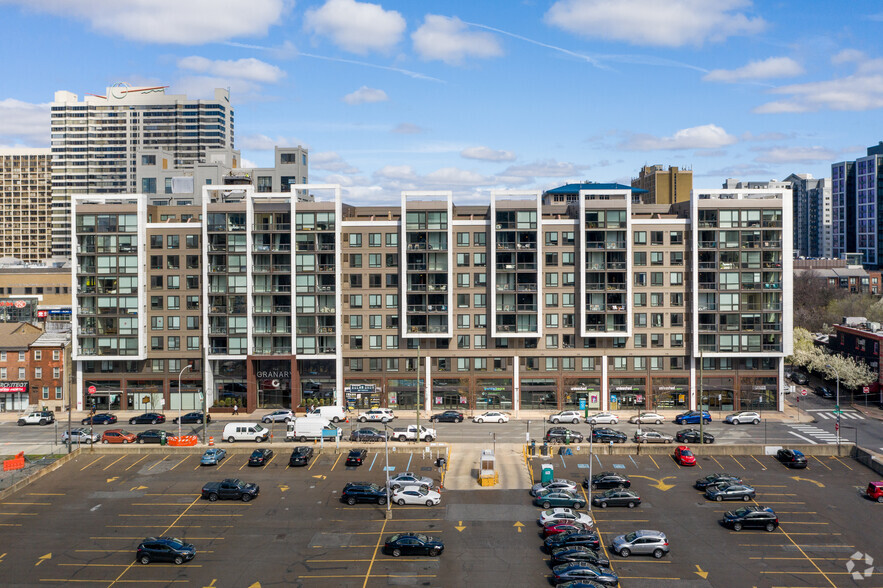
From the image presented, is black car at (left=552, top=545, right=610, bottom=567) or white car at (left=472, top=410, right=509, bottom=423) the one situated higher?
white car at (left=472, top=410, right=509, bottom=423)

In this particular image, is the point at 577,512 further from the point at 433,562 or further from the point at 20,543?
the point at 20,543

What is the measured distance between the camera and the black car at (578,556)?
51.4 meters

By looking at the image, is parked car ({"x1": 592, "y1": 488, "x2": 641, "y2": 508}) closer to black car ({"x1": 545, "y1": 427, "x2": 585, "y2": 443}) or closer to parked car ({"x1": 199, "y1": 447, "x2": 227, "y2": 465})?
black car ({"x1": 545, "y1": 427, "x2": 585, "y2": 443})

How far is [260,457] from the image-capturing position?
78.2 meters

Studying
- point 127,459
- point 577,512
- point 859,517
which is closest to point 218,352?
point 127,459

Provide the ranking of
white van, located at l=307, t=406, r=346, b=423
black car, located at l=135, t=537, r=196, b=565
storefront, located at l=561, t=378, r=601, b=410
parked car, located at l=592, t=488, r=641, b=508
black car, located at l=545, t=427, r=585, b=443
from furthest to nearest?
storefront, located at l=561, t=378, r=601, b=410 < white van, located at l=307, t=406, r=346, b=423 < black car, located at l=545, t=427, r=585, b=443 < parked car, located at l=592, t=488, r=641, b=508 < black car, located at l=135, t=537, r=196, b=565

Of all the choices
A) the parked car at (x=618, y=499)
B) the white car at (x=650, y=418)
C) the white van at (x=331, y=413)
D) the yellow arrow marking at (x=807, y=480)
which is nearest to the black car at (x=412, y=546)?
the parked car at (x=618, y=499)

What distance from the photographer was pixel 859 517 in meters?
62.2

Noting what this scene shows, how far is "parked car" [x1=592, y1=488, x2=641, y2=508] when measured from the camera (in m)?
64.7

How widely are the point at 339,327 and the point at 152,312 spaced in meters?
25.6

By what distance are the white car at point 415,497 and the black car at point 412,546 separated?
1078 centimetres

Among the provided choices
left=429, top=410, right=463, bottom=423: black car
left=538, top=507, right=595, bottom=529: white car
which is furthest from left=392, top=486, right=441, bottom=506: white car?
left=429, top=410, right=463, bottom=423: black car

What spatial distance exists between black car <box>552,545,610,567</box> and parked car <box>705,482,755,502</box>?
1790cm

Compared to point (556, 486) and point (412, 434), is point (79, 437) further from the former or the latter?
point (556, 486)
